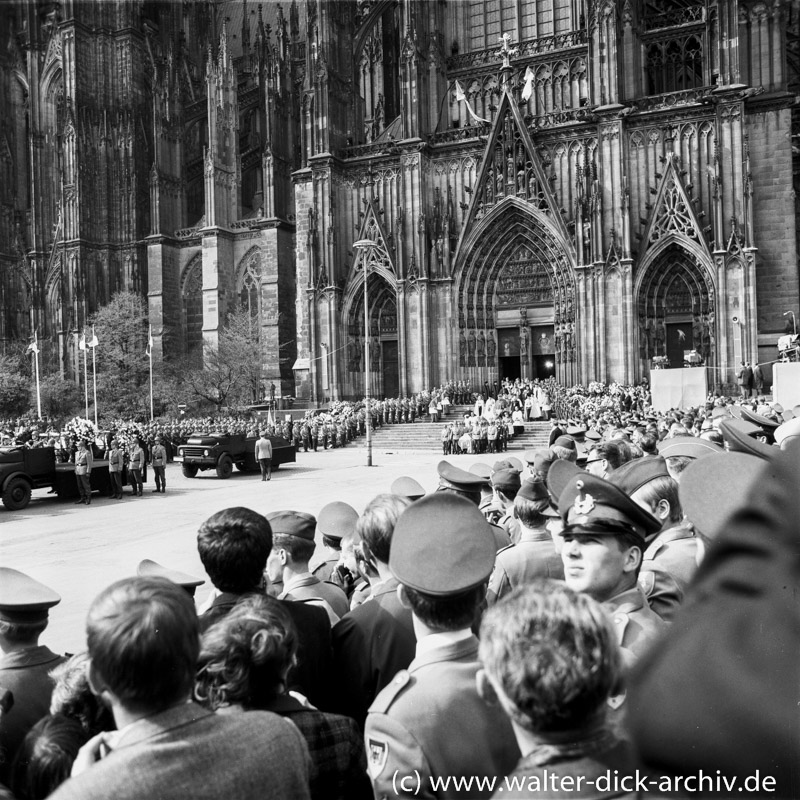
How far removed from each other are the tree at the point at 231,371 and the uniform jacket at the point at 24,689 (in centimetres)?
3881

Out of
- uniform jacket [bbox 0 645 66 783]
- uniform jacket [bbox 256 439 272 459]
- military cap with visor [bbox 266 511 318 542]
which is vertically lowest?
uniform jacket [bbox 256 439 272 459]

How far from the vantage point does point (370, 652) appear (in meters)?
3.12

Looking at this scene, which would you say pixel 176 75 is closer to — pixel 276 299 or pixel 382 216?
pixel 276 299

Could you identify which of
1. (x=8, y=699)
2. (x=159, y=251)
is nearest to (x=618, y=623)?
(x=8, y=699)

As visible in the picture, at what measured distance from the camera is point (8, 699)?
260cm

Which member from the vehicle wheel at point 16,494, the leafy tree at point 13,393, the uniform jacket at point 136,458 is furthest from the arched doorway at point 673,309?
the leafy tree at point 13,393

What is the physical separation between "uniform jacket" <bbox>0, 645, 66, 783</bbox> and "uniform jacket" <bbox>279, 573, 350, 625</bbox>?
41.4 inches

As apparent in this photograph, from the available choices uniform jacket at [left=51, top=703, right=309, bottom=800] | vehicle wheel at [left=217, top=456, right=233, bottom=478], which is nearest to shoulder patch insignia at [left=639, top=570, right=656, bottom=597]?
uniform jacket at [left=51, top=703, right=309, bottom=800]

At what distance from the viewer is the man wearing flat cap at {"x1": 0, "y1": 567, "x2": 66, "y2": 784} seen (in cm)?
289

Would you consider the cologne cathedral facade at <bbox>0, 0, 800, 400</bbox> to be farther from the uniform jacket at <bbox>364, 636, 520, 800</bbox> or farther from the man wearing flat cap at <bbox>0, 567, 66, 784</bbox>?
the uniform jacket at <bbox>364, 636, 520, 800</bbox>

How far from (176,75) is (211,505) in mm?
40232

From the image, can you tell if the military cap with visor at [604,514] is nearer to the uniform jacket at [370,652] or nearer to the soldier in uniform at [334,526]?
the uniform jacket at [370,652]

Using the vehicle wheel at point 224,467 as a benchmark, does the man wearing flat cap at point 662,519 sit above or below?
above

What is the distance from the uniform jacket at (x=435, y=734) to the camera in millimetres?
2061
